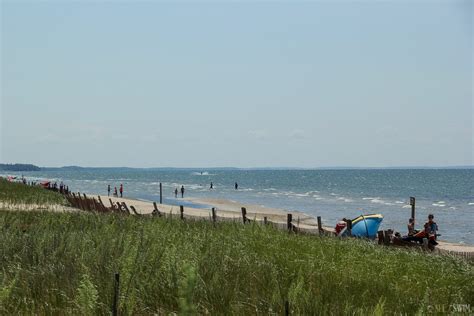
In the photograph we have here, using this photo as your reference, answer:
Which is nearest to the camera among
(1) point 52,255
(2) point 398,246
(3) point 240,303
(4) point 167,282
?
(3) point 240,303

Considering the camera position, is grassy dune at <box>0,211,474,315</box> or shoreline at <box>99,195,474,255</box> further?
shoreline at <box>99,195,474,255</box>

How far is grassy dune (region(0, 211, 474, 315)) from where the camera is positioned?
20.9 ft

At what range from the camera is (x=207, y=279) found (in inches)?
302

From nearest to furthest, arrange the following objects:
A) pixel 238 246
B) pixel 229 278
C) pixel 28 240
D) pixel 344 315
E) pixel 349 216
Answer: pixel 344 315 < pixel 229 278 < pixel 28 240 < pixel 238 246 < pixel 349 216

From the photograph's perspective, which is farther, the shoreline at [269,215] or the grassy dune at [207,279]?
the shoreline at [269,215]

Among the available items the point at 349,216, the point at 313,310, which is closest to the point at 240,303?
the point at 313,310

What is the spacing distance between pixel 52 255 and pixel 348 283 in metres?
4.48

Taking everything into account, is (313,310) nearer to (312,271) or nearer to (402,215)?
(312,271)

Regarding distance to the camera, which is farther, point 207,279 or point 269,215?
point 269,215

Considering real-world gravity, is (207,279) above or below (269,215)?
above

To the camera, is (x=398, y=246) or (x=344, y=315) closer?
(x=344, y=315)

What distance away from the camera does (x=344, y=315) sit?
19.0ft

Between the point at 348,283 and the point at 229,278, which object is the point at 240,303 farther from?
the point at 348,283

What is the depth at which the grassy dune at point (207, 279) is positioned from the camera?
6.36 meters
